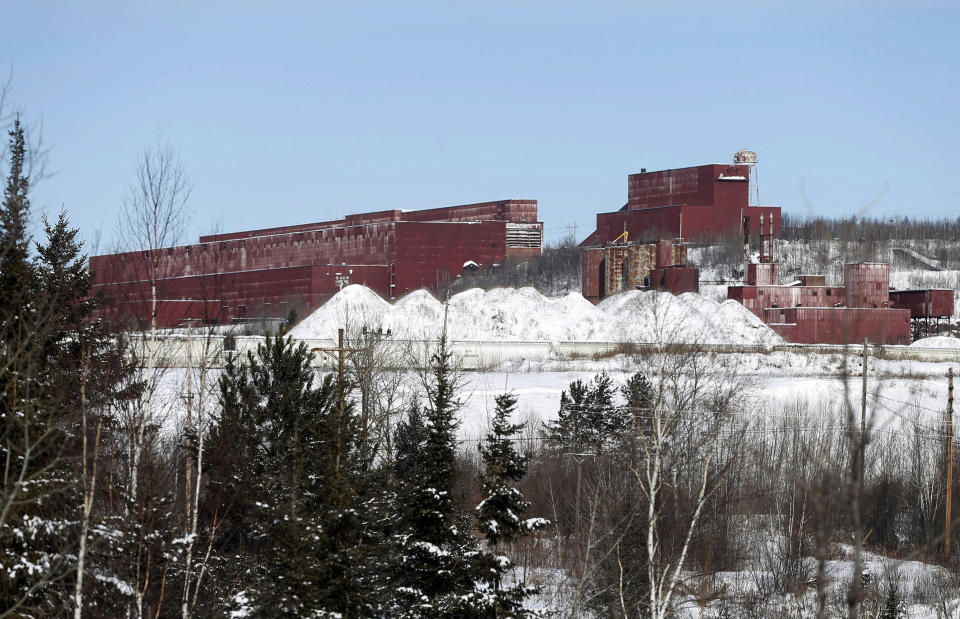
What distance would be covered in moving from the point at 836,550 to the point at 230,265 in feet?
205

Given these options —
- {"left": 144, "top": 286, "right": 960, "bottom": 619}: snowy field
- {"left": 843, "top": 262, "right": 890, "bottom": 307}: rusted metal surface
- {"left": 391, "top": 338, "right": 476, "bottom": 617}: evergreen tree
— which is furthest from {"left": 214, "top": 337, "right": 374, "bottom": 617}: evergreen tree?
{"left": 843, "top": 262, "right": 890, "bottom": 307}: rusted metal surface

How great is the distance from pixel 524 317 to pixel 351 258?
19396 mm

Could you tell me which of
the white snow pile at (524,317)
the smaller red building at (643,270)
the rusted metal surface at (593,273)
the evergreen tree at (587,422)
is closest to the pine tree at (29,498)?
the evergreen tree at (587,422)

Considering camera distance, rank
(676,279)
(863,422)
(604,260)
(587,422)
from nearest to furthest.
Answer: (863,422) < (587,422) < (676,279) < (604,260)

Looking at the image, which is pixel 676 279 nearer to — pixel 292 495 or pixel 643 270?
pixel 643 270

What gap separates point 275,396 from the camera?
2100 centimetres

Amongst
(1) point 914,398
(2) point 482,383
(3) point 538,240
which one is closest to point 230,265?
(3) point 538,240

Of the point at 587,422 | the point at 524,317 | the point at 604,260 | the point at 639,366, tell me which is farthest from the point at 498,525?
the point at 604,260

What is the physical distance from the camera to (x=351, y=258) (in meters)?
71.8

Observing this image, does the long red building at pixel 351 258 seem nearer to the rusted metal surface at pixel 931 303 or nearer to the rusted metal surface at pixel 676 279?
the rusted metal surface at pixel 676 279

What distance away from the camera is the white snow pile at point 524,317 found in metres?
53.7

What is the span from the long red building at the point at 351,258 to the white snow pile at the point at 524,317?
8082mm

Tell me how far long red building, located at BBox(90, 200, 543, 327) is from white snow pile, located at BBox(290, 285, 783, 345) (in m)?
8.08

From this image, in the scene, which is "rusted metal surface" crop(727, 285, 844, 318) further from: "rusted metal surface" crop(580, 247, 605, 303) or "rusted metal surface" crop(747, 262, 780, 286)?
"rusted metal surface" crop(580, 247, 605, 303)
